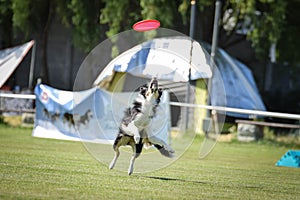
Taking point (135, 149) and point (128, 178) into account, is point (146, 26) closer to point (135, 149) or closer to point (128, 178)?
point (135, 149)

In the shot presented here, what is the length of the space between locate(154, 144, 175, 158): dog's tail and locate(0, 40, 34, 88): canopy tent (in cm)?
1109

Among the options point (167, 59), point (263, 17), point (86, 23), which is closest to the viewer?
point (167, 59)

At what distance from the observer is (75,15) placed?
82.6 feet

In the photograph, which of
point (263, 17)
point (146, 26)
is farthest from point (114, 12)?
point (146, 26)

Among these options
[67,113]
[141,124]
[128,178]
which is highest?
[141,124]

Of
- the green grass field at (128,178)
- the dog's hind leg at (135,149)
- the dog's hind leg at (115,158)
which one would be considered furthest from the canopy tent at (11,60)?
the dog's hind leg at (135,149)

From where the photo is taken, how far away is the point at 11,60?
69.0 feet

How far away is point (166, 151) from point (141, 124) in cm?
67

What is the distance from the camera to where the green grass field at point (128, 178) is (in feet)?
26.4

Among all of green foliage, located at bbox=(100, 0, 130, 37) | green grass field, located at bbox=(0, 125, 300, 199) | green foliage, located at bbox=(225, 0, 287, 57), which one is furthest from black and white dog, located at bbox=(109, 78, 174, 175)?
green foliage, located at bbox=(100, 0, 130, 37)

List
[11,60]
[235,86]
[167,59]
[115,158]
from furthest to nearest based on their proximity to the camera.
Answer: [235,86], [11,60], [167,59], [115,158]

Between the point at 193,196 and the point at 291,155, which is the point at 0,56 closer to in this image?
the point at 291,155

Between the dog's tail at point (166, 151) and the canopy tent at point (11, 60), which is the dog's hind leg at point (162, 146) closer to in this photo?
the dog's tail at point (166, 151)

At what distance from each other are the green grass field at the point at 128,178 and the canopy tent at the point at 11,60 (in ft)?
17.8
